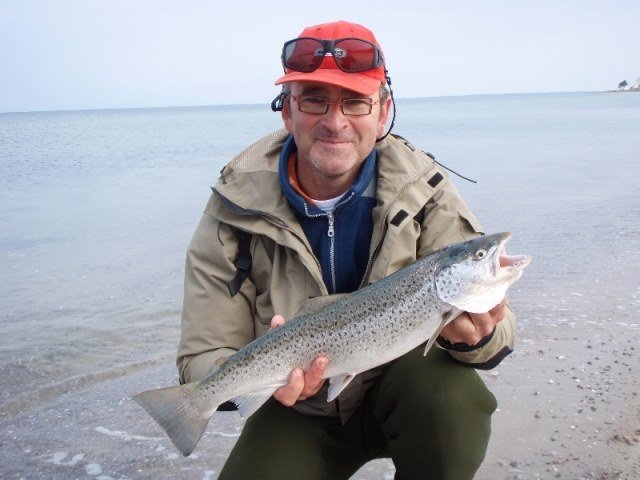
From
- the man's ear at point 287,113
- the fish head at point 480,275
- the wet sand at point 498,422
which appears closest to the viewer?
the fish head at point 480,275

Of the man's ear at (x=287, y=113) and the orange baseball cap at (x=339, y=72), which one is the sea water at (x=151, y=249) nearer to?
the man's ear at (x=287, y=113)

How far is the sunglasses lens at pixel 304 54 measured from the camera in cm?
354

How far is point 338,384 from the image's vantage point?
10.8ft

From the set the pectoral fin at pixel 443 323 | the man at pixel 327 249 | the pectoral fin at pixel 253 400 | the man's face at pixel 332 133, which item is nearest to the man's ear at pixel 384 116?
the man at pixel 327 249

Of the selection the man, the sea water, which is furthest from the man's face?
the sea water

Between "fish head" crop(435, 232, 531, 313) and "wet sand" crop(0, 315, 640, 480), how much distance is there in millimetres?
1619

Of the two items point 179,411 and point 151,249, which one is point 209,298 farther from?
point 151,249

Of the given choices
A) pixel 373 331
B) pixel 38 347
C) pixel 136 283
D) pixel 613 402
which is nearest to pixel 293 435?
pixel 373 331

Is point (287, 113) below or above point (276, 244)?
above

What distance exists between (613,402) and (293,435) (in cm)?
274

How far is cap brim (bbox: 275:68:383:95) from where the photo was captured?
3430 mm

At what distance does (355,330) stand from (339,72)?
4.68 feet

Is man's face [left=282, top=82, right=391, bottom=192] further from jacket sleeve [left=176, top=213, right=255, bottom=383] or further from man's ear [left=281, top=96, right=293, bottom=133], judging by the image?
jacket sleeve [left=176, top=213, right=255, bottom=383]

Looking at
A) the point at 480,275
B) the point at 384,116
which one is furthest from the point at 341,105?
the point at 480,275
